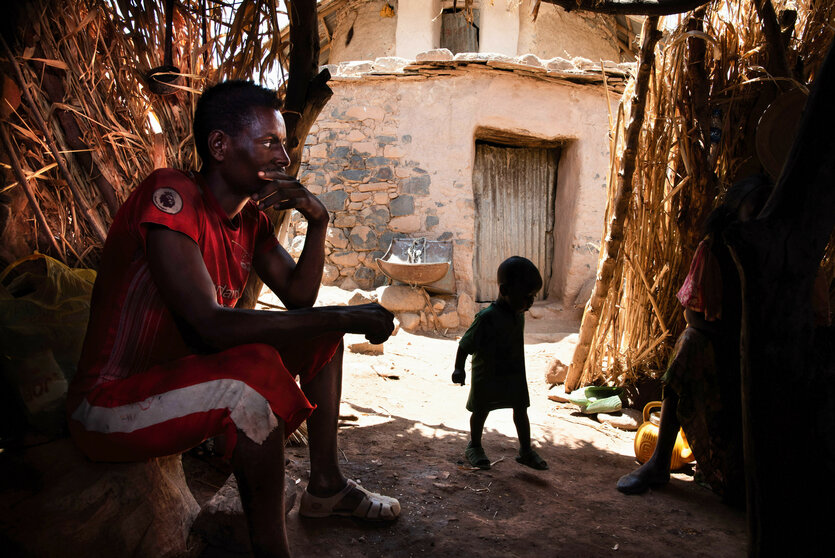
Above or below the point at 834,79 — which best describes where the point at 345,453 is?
below

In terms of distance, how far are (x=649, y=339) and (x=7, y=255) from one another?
3.46 metres

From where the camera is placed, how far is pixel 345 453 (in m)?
2.72

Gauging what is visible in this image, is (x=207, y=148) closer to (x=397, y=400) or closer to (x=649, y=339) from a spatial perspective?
(x=397, y=400)

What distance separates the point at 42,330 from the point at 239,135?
866 millimetres

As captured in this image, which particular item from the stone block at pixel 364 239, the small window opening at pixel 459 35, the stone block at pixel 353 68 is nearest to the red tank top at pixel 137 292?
the stone block at pixel 364 239

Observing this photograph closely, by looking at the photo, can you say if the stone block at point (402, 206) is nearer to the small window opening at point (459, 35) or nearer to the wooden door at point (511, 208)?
the wooden door at point (511, 208)

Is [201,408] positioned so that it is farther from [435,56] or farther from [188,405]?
[435,56]

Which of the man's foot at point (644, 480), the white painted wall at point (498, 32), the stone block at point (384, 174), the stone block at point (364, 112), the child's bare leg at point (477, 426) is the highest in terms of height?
the white painted wall at point (498, 32)

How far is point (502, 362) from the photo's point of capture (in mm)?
2777

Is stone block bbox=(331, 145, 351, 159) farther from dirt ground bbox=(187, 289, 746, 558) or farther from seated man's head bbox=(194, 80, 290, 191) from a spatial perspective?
seated man's head bbox=(194, 80, 290, 191)

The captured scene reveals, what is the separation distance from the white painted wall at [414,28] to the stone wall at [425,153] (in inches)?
93.4

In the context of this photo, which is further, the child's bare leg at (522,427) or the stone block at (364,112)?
the stone block at (364,112)

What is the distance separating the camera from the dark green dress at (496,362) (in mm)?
2740

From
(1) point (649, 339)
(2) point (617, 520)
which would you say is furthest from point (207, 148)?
(1) point (649, 339)
